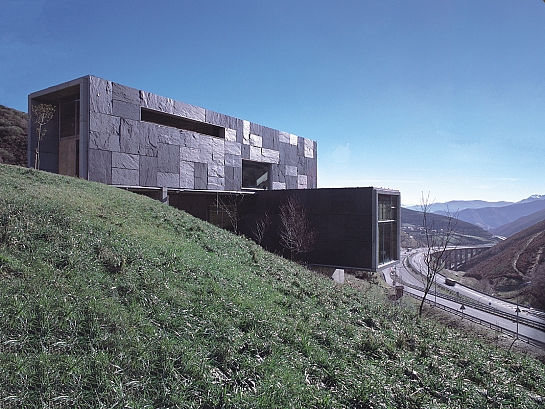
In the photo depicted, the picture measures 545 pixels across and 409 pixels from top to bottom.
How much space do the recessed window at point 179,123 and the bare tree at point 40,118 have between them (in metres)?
3.94

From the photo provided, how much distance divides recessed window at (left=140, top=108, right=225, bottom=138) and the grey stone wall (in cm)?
35

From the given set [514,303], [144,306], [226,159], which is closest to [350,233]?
[226,159]

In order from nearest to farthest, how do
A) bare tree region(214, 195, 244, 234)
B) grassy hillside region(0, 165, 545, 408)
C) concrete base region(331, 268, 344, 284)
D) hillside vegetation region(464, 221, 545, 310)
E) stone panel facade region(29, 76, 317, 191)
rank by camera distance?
grassy hillside region(0, 165, 545, 408) < stone panel facade region(29, 76, 317, 191) < concrete base region(331, 268, 344, 284) < bare tree region(214, 195, 244, 234) < hillside vegetation region(464, 221, 545, 310)

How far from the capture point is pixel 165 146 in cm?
1667

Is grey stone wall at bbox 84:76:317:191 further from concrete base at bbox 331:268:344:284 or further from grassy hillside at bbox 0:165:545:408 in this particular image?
concrete base at bbox 331:268:344:284

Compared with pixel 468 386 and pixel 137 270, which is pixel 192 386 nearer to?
pixel 137 270

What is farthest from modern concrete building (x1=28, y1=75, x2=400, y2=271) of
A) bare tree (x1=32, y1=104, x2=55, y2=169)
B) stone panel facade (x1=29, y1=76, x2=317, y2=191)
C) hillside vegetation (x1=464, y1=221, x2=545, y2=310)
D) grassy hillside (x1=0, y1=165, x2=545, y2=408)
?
hillside vegetation (x1=464, y1=221, x2=545, y2=310)

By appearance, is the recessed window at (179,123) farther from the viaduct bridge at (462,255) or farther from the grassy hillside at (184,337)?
the viaduct bridge at (462,255)

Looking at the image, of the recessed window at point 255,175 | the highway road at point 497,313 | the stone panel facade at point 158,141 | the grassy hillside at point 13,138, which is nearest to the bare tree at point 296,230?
the recessed window at point 255,175

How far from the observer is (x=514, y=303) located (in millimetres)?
41188

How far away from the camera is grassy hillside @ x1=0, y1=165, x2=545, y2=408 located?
10.6 feet

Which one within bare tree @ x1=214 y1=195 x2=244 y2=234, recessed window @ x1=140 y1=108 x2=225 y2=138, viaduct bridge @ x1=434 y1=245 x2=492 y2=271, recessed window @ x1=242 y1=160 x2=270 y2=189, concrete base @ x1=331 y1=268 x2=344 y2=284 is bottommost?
viaduct bridge @ x1=434 y1=245 x2=492 y2=271

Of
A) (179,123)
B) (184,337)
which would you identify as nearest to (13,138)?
(179,123)

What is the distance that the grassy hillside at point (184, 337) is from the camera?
3234 mm
